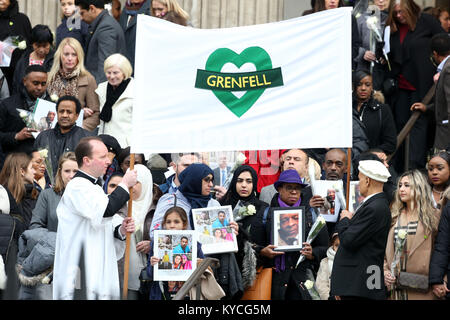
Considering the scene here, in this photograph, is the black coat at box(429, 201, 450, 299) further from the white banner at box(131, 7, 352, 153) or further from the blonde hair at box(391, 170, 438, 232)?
the white banner at box(131, 7, 352, 153)

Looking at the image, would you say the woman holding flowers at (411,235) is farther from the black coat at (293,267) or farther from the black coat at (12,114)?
the black coat at (12,114)

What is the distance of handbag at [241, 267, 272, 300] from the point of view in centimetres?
1129

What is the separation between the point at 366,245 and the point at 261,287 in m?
1.46

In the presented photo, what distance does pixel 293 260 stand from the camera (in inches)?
451

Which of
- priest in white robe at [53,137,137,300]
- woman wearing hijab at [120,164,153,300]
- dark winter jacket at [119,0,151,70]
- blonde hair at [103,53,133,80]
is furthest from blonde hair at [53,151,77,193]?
dark winter jacket at [119,0,151,70]

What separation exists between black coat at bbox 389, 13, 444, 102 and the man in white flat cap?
6.15 metres

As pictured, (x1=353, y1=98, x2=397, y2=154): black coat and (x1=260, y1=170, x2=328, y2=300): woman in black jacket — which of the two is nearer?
(x1=260, y1=170, x2=328, y2=300): woman in black jacket

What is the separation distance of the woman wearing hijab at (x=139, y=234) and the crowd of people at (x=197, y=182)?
0.04 feet

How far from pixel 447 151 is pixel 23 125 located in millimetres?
5257

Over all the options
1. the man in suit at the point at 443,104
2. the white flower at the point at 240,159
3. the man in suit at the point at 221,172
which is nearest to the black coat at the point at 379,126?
the man in suit at the point at 443,104

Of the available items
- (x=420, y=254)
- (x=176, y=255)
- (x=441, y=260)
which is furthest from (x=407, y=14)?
(x=176, y=255)

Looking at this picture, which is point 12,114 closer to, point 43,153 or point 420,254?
point 43,153

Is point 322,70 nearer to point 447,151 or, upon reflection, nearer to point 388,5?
point 447,151

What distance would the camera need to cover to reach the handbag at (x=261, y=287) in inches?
444
